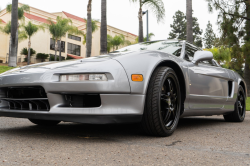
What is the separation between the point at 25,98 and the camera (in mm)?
2705

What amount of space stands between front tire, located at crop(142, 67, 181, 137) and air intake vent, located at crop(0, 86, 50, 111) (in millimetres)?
994

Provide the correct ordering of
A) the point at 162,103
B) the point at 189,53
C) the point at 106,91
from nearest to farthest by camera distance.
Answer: the point at 106,91 → the point at 162,103 → the point at 189,53

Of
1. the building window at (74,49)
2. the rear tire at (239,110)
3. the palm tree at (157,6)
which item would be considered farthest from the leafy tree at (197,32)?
the rear tire at (239,110)

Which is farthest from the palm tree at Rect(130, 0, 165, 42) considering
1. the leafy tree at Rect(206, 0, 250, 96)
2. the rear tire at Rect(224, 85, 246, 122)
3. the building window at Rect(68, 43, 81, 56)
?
the building window at Rect(68, 43, 81, 56)

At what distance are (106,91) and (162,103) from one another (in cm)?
82

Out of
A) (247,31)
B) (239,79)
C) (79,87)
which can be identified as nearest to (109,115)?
(79,87)

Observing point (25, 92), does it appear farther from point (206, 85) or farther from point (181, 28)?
point (181, 28)

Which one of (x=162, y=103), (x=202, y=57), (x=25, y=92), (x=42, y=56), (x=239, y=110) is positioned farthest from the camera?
(x=42, y=56)

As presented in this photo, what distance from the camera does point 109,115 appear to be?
2465 millimetres

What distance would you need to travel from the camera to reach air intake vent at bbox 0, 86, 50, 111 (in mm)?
2639

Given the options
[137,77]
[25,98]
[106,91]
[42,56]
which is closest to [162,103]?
[137,77]

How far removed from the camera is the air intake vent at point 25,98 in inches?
104

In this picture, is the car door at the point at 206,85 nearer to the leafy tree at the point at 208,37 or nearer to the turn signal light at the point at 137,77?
the turn signal light at the point at 137,77

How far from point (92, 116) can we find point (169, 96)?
3.33 feet
